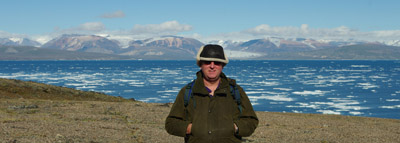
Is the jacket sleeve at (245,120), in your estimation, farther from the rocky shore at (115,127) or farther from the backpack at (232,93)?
the rocky shore at (115,127)

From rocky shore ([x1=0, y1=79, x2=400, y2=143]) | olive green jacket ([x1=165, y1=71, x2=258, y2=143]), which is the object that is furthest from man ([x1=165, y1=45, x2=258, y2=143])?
rocky shore ([x1=0, y1=79, x2=400, y2=143])

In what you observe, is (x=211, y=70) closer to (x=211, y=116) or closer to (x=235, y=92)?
(x=235, y=92)

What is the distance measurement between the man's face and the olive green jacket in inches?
4.8

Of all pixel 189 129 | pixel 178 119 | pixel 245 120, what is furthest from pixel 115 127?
pixel 245 120

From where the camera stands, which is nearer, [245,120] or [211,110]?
[211,110]

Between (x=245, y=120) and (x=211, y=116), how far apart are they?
55 cm

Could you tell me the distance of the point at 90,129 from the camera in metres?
19.0

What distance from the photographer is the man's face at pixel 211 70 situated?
634cm

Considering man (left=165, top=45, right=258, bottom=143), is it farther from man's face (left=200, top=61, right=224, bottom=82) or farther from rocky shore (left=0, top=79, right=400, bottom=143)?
rocky shore (left=0, top=79, right=400, bottom=143)

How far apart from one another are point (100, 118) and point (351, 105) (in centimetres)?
5503

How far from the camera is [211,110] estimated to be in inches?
248

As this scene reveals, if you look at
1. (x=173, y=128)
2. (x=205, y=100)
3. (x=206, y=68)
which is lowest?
(x=173, y=128)

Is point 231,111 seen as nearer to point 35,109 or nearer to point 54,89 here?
point 35,109

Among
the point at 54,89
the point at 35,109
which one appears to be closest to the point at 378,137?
the point at 35,109
